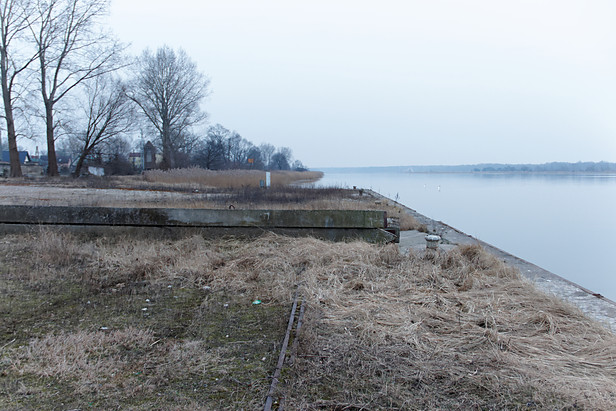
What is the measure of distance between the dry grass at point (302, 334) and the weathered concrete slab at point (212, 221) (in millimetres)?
1187

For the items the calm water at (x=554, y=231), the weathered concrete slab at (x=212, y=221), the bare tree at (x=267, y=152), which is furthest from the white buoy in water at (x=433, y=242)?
the bare tree at (x=267, y=152)

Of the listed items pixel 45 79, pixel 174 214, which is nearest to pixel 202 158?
pixel 45 79

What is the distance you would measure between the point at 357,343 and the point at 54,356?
2339mm

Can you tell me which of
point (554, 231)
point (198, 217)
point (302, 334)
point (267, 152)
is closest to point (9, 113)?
point (198, 217)

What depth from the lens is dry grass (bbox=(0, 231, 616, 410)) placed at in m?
2.66

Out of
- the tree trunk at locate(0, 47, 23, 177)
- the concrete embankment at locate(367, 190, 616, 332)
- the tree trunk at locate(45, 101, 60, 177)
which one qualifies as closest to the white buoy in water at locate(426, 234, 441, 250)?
the concrete embankment at locate(367, 190, 616, 332)

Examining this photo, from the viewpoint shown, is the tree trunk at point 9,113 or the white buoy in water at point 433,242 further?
the tree trunk at point 9,113

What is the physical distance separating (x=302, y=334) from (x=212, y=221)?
428cm

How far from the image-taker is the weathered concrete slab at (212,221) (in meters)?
7.31

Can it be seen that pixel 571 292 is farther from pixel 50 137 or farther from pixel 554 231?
pixel 50 137

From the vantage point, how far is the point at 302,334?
11.4ft

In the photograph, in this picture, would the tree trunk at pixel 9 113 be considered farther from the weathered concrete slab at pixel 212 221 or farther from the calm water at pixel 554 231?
the calm water at pixel 554 231

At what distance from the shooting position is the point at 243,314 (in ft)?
13.8

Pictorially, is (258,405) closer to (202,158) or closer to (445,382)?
(445,382)
